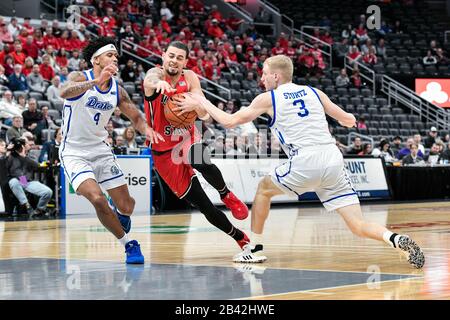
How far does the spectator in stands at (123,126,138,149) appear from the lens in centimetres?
1917

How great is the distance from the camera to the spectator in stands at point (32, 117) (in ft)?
62.4

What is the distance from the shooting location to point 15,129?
18.2m

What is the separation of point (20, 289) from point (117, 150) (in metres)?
12.1

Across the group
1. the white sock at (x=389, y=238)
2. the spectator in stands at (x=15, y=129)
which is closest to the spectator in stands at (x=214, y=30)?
the spectator in stands at (x=15, y=129)

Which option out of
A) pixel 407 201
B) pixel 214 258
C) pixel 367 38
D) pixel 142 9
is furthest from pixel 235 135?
pixel 367 38

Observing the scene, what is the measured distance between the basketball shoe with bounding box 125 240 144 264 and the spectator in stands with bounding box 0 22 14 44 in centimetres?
1489

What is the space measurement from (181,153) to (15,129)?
9.75m

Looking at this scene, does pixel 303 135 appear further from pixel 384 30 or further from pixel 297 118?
pixel 384 30

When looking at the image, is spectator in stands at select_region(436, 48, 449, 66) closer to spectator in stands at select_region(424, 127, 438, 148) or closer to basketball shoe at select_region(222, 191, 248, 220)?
spectator in stands at select_region(424, 127, 438, 148)

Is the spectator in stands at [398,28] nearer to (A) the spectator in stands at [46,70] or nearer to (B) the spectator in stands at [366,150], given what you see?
(B) the spectator in stands at [366,150]

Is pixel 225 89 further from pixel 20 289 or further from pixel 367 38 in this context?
pixel 20 289

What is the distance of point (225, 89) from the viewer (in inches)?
1010

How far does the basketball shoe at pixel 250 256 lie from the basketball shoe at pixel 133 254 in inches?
36.6

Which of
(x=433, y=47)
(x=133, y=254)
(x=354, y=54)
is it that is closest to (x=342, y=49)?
(x=354, y=54)
